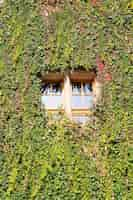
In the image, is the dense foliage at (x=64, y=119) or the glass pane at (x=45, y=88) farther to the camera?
the glass pane at (x=45, y=88)

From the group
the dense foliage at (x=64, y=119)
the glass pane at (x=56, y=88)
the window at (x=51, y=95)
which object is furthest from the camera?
the glass pane at (x=56, y=88)

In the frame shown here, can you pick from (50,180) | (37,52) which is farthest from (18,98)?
(50,180)

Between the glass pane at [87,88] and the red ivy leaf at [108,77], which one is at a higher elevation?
the red ivy leaf at [108,77]

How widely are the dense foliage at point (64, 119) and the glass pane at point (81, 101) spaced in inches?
10.1

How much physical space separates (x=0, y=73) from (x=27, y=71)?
15.0 inches

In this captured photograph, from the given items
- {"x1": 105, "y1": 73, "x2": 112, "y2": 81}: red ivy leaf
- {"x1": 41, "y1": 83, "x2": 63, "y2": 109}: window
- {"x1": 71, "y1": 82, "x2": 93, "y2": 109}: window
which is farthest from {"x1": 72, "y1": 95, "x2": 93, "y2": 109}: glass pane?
{"x1": 105, "y1": 73, "x2": 112, "y2": 81}: red ivy leaf

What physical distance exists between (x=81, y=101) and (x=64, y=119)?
481 mm

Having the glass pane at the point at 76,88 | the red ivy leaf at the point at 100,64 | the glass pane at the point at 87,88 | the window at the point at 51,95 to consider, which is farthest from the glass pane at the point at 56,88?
the red ivy leaf at the point at 100,64

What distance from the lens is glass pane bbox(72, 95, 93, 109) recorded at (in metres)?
7.59

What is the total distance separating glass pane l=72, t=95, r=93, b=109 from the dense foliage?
256mm

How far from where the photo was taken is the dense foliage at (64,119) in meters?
7.04

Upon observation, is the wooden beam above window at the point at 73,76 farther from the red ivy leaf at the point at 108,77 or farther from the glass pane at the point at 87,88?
the red ivy leaf at the point at 108,77

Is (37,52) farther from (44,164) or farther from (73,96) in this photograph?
(44,164)

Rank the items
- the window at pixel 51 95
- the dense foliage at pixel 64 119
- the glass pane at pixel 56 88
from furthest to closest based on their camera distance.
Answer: the glass pane at pixel 56 88 → the window at pixel 51 95 → the dense foliage at pixel 64 119
